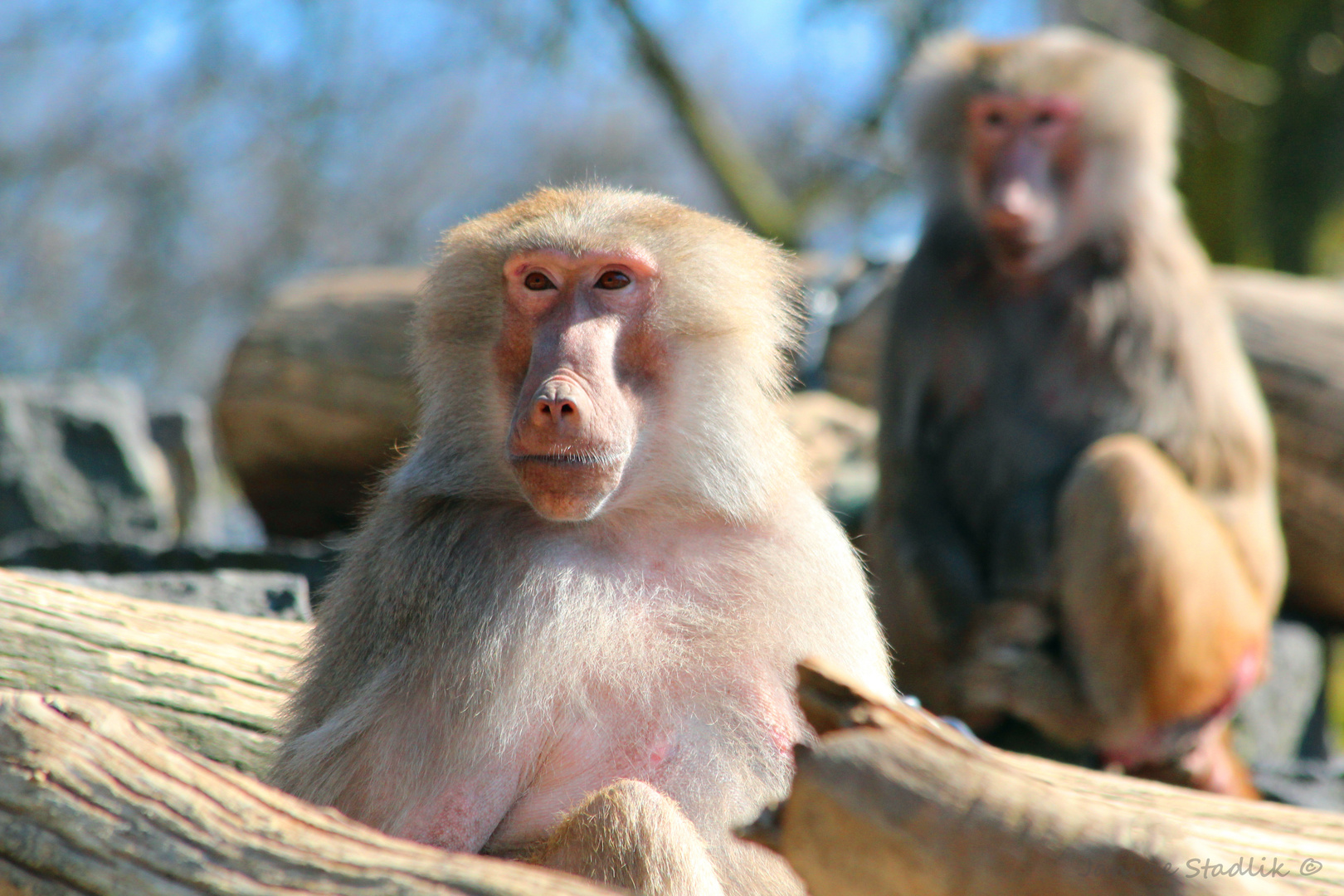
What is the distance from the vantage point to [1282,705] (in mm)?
4973

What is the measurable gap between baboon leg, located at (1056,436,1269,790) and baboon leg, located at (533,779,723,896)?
240 centimetres

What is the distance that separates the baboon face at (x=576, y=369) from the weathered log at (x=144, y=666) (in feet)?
2.27

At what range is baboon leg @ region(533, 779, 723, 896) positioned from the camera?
163 centimetres

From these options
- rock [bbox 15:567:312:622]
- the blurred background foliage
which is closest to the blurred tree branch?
the blurred background foliage

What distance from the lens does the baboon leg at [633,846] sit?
64.0 inches

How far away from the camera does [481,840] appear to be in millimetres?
1786

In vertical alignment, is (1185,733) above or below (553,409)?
below

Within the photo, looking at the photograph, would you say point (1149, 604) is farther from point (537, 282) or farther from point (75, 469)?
point (75, 469)

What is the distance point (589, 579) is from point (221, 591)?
1.49 meters

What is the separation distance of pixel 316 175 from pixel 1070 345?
9.24 metres

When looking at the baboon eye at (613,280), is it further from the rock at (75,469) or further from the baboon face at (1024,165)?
the rock at (75,469)

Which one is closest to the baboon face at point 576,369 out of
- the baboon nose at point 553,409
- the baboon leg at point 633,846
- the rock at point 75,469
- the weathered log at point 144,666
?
the baboon nose at point 553,409

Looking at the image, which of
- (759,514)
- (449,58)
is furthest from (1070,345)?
(449,58)

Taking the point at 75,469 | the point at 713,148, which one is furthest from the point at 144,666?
the point at 713,148
